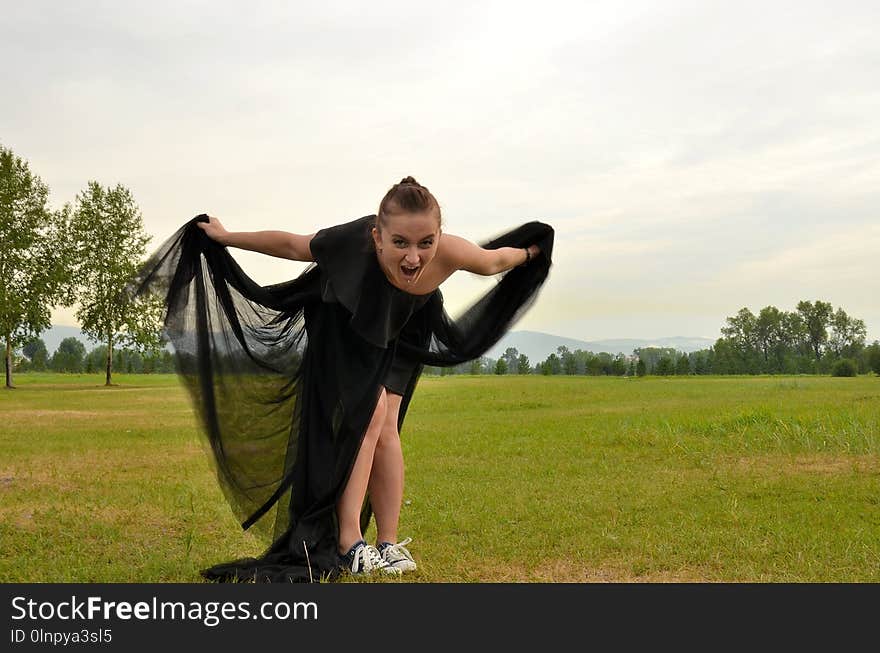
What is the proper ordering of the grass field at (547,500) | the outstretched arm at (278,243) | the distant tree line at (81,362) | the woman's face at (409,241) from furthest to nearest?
the distant tree line at (81,362) → the grass field at (547,500) → the outstretched arm at (278,243) → the woman's face at (409,241)

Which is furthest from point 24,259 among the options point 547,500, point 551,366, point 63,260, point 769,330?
point 769,330

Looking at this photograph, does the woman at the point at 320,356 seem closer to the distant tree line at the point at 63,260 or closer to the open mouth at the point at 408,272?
the open mouth at the point at 408,272

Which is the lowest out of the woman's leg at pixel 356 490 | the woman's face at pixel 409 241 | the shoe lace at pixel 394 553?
the shoe lace at pixel 394 553

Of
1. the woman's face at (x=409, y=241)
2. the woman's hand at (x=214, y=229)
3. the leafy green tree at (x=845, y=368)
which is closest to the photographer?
the woman's face at (x=409, y=241)

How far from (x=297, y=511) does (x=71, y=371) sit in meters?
63.6

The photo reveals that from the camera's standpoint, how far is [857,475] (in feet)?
33.1

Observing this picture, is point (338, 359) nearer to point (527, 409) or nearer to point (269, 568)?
point (269, 568)

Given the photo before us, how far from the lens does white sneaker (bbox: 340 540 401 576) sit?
5492 millimetres

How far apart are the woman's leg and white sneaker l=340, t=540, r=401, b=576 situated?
0.08 metres

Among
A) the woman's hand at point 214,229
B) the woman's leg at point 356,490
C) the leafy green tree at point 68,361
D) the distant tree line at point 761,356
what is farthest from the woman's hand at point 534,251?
the leafy green tree at point 68,361

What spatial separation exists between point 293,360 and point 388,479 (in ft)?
3.64

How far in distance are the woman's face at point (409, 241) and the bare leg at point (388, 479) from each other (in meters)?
1.10

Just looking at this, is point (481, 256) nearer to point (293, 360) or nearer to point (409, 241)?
point (409, 241)

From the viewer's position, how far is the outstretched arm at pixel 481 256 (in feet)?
18.5
